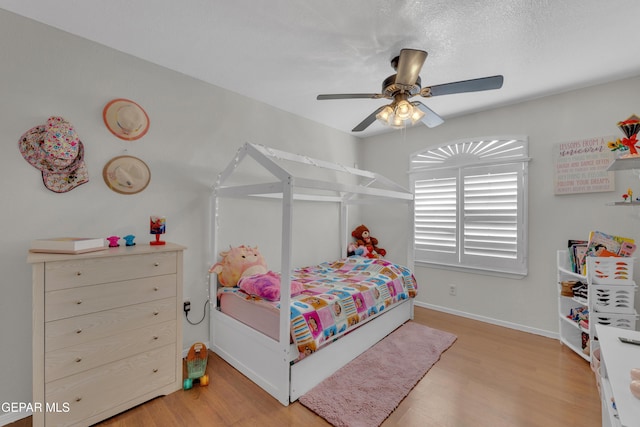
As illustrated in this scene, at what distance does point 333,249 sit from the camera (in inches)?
153

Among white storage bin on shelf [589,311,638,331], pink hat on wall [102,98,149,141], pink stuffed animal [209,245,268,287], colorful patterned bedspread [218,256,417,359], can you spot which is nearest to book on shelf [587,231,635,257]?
white storage bin on shelf [589,311,638,331]

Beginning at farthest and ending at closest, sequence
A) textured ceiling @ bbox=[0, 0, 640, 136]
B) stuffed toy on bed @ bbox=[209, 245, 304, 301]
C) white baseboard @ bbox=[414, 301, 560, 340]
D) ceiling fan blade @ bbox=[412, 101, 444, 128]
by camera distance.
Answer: white baseboard @ bbox=[414, 301, 560, 340], stuffed toy on bed @ bbox=[209, 245, 304, 301], ceiling fan blade @ bbox=[412, 101, 444, 128], textured ceiling @ bbox=[0, 0, 640, 136]

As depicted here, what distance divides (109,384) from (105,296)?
0.54m

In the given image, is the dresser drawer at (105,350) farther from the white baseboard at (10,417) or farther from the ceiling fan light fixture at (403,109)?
the ceiling fan light fixture at (403,109)

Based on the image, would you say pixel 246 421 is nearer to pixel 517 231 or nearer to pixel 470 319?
pixel 470 319

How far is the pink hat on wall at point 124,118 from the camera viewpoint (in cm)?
203

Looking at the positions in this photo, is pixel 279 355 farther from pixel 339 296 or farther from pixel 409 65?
pixel 409 65

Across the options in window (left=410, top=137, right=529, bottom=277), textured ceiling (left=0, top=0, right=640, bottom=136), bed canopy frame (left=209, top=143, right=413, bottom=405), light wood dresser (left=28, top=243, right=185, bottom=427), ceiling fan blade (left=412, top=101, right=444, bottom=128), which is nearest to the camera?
light wood dresser (left=28, top=243, right=185, bottom=427)

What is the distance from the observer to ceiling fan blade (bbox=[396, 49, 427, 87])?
5.50 feet

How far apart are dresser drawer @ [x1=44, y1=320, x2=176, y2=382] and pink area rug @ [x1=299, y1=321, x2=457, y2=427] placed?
3.43 feet

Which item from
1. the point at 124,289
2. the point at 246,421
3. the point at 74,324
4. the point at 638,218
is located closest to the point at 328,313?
the point at 246,421

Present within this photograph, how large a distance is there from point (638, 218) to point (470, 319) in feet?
5.95

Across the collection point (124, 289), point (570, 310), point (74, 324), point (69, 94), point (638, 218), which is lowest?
point (570, 310)

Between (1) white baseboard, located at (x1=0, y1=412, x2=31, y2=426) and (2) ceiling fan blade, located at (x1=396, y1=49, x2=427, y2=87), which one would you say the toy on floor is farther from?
(2) ceiling fan blade, located at (x1=396, y1=49, x2=427, y2=87)
